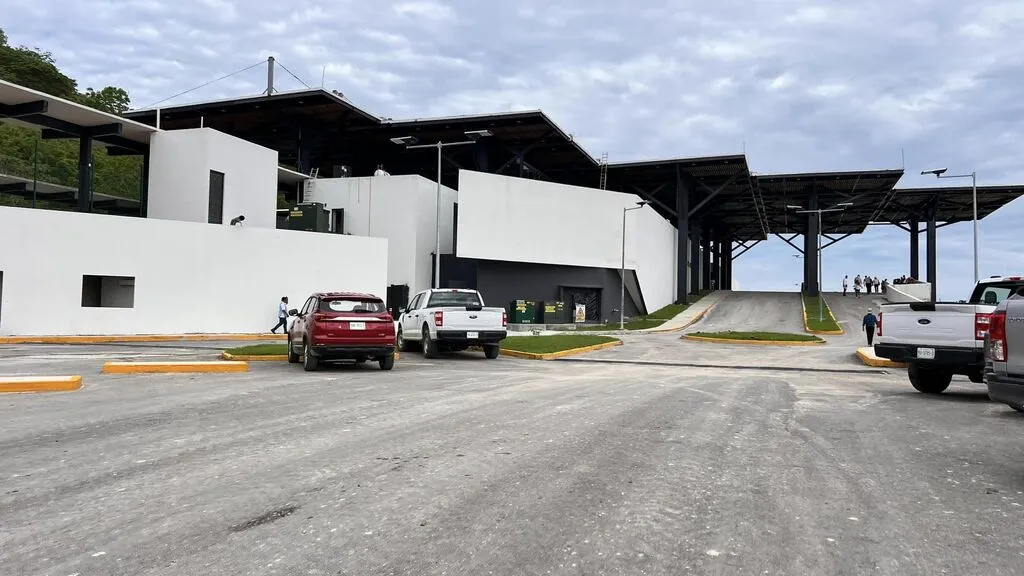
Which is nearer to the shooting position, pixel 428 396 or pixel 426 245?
pixel 428 396

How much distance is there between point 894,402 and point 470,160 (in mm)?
43075

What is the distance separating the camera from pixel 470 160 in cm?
5128

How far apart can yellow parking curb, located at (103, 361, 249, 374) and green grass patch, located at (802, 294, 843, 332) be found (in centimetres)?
3322

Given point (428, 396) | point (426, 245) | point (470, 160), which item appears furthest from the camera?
point (470, 160)

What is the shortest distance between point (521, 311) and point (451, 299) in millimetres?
20435

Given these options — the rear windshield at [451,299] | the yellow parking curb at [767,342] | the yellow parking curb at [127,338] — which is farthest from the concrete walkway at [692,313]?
the yellow parking curb at [127,338]

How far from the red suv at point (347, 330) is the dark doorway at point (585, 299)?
93.0ft

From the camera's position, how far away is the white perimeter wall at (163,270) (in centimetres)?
2309

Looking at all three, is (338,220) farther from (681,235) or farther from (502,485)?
(502,485)

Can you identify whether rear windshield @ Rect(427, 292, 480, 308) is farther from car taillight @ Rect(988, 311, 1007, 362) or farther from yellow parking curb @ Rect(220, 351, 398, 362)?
car taillight @ Rect(988, 311, 1007, 362)

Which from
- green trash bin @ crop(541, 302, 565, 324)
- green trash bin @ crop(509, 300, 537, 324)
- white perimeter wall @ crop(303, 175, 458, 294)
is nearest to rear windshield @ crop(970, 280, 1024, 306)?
white perimeter wall @ crop(303, 175, 458, 294)

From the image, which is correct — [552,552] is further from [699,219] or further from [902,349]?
[699,219]

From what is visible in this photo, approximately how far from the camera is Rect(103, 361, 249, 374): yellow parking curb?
13.1 m

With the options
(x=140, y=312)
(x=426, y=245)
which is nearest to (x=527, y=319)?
(x=426, y=245)
